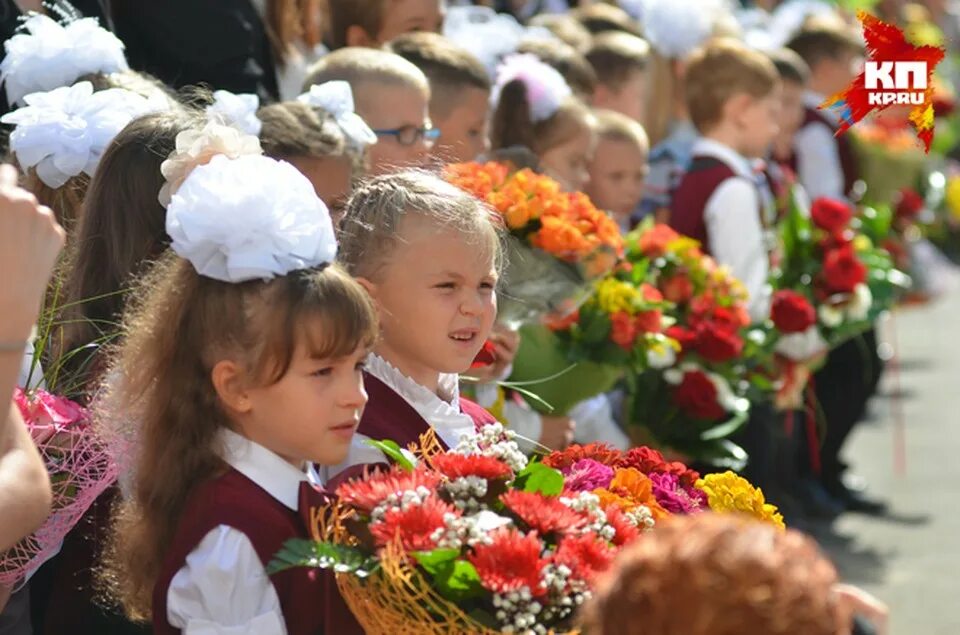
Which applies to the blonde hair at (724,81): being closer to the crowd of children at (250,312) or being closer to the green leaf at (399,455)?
the crowd of children at (250,312)

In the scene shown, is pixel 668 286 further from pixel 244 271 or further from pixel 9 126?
pixel 244 271

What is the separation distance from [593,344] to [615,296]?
0.19 meters

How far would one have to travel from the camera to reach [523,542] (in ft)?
8.50

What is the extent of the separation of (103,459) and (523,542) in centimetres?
99

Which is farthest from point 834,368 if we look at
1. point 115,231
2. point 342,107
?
point 115,231

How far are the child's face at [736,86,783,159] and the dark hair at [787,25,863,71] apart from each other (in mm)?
2545

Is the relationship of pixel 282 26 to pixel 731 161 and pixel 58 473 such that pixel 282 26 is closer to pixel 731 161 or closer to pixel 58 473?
pixel 731 161

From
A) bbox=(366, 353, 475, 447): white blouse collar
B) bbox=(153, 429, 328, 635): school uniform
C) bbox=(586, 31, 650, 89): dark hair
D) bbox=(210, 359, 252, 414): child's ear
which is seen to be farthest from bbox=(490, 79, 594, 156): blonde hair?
bbox=(153, 429, 328, 635): school uniform

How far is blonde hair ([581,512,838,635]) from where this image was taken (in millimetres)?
1983

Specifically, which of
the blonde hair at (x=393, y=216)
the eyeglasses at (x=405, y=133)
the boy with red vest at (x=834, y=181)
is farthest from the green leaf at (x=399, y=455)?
the boy with red vest at (x=834, y=181)

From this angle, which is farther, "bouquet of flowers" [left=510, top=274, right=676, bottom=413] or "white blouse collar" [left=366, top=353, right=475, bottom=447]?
"bouquet of flowers" [left=510, top=274, right=676, bottom=413]

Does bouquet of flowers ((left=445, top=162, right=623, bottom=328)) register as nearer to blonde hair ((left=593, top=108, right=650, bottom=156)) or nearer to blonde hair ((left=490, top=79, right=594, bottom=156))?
blonde hair ((left=490, top=79, right=594, bottom=156))

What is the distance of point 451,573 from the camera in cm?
260

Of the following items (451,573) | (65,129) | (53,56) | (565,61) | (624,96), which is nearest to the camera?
(451,573)
